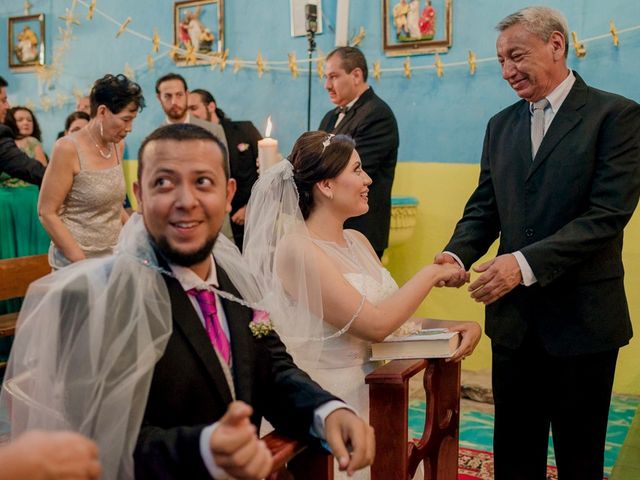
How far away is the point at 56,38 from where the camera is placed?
6285 mm

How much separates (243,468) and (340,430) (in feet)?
1.14

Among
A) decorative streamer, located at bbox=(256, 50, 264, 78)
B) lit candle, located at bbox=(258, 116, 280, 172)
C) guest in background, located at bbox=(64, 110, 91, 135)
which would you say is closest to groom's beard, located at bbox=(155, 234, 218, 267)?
lit candle, located at bbox=(258, 116, 280, 172)

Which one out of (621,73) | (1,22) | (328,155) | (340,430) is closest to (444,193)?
(621,73)

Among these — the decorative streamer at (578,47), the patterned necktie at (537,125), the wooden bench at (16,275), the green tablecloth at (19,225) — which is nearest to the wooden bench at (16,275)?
the wooden bench at (16,275)

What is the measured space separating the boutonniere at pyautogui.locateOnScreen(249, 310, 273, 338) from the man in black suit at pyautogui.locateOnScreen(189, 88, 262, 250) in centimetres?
312

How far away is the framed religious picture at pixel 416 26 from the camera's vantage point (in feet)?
14.8

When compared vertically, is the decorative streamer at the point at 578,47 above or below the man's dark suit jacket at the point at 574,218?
above

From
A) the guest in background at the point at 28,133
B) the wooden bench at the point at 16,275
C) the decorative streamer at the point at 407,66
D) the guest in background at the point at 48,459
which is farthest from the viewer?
the guest in background at the point at 28,133

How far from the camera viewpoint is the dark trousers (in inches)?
92.6

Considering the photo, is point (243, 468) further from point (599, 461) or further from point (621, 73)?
point (621, 73)

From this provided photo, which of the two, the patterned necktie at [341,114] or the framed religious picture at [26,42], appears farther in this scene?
the framed religious picture at [26,42]

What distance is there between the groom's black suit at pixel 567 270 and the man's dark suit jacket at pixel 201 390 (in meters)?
0.98

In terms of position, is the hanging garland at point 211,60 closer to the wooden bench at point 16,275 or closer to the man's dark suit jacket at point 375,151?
the man's dark suit jacket at point 375,151

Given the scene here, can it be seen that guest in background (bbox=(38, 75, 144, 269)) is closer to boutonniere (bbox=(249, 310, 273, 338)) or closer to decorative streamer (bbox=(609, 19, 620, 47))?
boutonniere (bbox=(249, 310, 273, 338))
